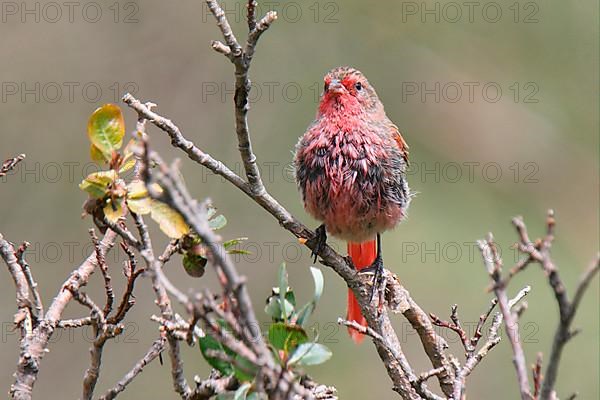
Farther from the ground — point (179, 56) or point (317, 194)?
point (179, 56)

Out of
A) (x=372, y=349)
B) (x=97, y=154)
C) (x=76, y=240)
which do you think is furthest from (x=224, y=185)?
(x=97, y=154)

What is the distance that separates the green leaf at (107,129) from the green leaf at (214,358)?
58 centimetres

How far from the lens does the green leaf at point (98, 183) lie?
7.66 feet

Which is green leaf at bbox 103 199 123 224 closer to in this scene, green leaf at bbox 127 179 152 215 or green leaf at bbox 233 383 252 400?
green leaf at bbox 127 179 152 215

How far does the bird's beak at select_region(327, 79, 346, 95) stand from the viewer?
203 inches

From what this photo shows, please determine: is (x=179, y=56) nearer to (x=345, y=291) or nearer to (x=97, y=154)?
(x=345, y=291)

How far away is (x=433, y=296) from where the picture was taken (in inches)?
300

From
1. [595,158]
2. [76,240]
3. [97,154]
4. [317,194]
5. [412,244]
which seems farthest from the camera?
[595,158]

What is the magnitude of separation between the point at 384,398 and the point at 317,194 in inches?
124

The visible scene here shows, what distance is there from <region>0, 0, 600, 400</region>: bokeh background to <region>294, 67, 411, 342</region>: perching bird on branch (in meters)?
2.26
